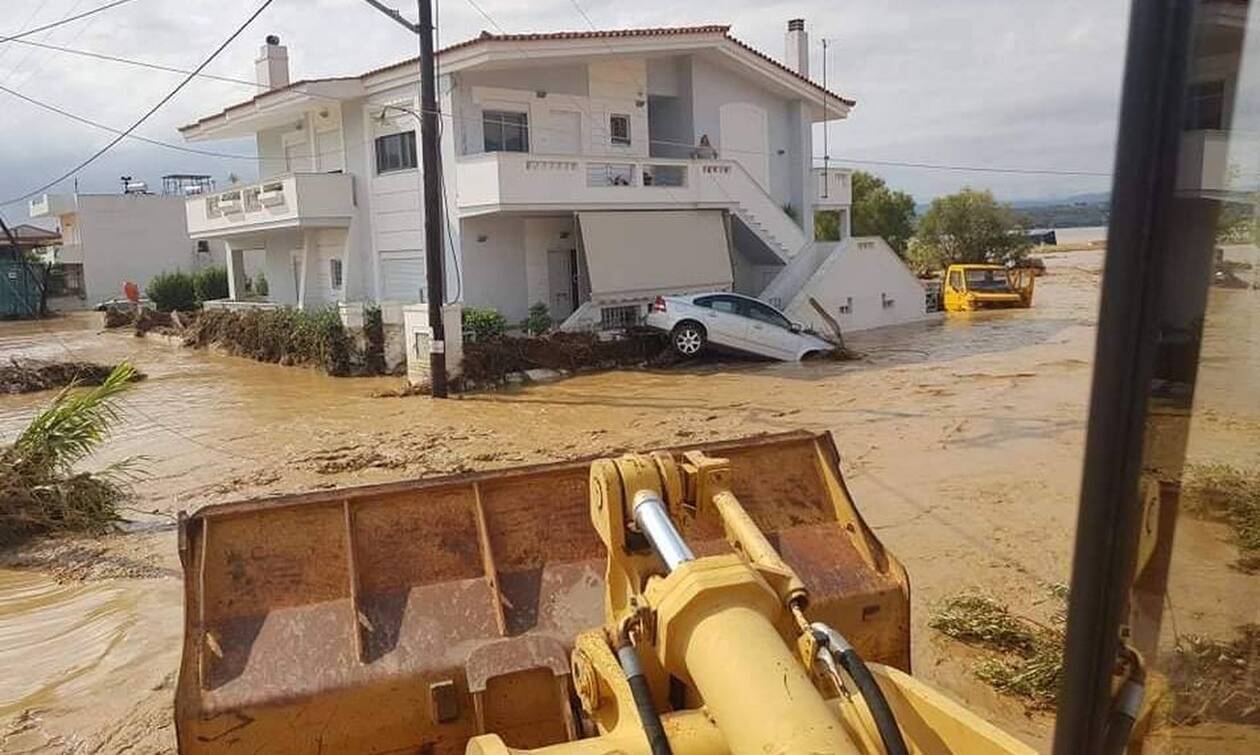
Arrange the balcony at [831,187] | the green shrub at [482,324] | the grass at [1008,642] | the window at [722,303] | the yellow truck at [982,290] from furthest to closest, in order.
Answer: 1. the yellow truck at [982,290]
2. the balcony at [831,187]
3. the window at [722,303]
4. the green shrub at [482,324]
5. the grass at [1008,642]

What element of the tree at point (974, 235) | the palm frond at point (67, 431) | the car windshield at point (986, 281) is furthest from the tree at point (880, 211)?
the palm frond at point (67, 431)

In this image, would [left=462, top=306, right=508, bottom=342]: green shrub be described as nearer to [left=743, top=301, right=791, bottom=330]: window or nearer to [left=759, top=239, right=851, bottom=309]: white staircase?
[left=743, top=301, right=791, bottom=330]: window

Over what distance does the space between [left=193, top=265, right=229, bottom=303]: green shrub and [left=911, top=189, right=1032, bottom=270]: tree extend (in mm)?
29786

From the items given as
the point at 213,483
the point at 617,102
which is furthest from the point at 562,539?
the point at 617,102

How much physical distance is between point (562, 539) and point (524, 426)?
9788 millimetres

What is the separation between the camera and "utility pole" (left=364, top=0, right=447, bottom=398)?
16.1 metres

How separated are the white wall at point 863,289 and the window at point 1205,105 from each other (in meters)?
22.7

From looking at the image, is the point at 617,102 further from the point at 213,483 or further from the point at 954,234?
the point at 954,234

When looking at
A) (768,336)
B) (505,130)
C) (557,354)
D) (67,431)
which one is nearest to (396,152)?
(505,130)

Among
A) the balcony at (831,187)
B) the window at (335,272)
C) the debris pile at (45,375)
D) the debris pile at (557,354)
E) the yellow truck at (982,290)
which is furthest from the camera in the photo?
the yellow truck at (982,290)

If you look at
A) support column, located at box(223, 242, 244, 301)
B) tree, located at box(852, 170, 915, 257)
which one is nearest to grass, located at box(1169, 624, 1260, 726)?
support column, located at box(223, 242, 244, 301)

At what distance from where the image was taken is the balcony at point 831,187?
29031mm

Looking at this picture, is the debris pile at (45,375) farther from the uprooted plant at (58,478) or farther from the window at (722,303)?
the window at (722,303)

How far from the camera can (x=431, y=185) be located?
16312 mm
